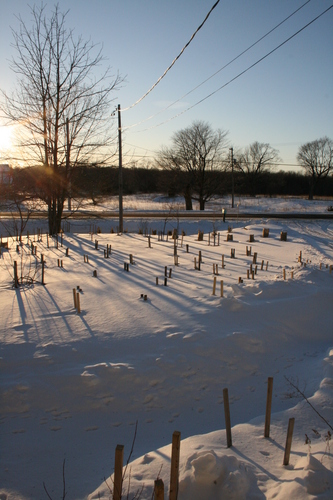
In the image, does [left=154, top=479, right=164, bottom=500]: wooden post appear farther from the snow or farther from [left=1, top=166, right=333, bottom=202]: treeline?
[left=1, top=166, right=333, bottom=202]: treeline

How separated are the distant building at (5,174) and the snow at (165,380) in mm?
7102

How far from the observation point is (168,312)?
6.84 meters

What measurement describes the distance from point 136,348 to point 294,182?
60.3 m

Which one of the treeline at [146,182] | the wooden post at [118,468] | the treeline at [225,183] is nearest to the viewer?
the wooden post at [118,468]

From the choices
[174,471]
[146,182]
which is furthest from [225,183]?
[174,471]

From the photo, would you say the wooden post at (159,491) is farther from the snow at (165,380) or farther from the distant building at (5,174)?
the distant building at (5,174)

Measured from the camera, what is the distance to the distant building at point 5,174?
15.3 meters

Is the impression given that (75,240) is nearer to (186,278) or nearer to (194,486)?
(186,278)

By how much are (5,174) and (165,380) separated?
13.8 m

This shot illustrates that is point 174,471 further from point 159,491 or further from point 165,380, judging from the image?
point 165,380

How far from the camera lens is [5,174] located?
15.8 meters

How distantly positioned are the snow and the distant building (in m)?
7.10

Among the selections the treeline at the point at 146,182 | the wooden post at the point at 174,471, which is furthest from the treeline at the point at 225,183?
the wooden post at the point at 174,471

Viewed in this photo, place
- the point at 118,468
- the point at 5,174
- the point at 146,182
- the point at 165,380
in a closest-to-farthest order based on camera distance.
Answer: the point at 118,468, the point at 165,380, the point at 5,174, the point at 146,182
